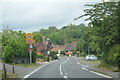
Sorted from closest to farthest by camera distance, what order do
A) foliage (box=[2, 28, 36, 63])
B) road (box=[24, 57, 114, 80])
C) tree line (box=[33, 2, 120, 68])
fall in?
road (box=[24, 57, 114, 80])
tree line (box=[33, 2, 120, 68])
foliage (box=[2, 28, 36, 63])

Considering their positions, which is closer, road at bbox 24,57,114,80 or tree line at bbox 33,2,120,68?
road at bbox 24,57,114,80

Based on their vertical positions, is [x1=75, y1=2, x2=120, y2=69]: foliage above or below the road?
above

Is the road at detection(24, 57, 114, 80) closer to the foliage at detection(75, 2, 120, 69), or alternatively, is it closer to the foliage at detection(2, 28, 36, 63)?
the foliage at detection(75, 2, 120, 69)

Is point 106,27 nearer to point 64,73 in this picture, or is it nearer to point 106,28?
point 106,28

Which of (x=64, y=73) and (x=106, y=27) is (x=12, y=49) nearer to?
(x=64, y=73)

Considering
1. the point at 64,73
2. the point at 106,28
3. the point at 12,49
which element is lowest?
the point at 64,73

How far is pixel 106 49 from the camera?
29125mm

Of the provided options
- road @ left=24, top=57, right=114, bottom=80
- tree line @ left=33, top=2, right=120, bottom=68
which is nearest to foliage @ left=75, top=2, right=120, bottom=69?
tree line @ left=33, top=2, right=120, bottom=68

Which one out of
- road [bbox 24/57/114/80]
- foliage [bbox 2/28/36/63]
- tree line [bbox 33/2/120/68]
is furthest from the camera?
foliage [bbox 2/28/36/63]

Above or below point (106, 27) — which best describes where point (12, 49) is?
below

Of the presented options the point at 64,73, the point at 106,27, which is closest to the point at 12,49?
the point at 64,73

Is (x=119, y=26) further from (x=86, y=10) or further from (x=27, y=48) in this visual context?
(x=27, y=48)

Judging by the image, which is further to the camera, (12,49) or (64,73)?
(12,49)

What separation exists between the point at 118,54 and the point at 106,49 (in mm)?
4613
